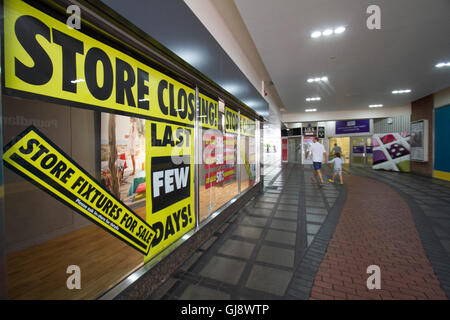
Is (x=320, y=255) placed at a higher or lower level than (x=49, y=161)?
lower

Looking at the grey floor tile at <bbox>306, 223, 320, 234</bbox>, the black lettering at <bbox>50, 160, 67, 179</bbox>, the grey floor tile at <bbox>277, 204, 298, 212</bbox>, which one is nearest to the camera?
the black lettering at <bbox>50, 160, 67, 179</bbox>

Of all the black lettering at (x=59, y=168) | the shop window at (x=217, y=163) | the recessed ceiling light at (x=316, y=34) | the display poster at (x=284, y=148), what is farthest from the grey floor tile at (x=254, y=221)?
the display poster at (x=284, y=148)

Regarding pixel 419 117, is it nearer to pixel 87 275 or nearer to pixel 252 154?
pixel 252 154

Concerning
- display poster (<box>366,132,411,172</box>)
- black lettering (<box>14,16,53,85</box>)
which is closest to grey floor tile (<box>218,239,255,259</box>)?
black lettering (<box>14,16,53,85</box>)

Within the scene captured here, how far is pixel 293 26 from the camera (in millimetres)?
3650

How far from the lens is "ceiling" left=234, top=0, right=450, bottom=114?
316 centimetres

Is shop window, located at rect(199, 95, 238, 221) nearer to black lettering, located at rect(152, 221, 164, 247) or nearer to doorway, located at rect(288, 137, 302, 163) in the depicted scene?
black lettering, located at rect(152, 221, 164, 247)

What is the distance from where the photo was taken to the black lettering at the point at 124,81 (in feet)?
5.10

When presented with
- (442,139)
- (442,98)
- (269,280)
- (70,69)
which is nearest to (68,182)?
(70,69)

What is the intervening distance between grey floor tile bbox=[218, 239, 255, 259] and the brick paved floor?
0.82 m

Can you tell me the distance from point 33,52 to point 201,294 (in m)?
2.09

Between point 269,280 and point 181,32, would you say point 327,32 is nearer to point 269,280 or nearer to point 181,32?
point 181,32

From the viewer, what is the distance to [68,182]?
4.20 feet

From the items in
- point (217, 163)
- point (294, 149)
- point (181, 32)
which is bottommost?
point (217, 163)
